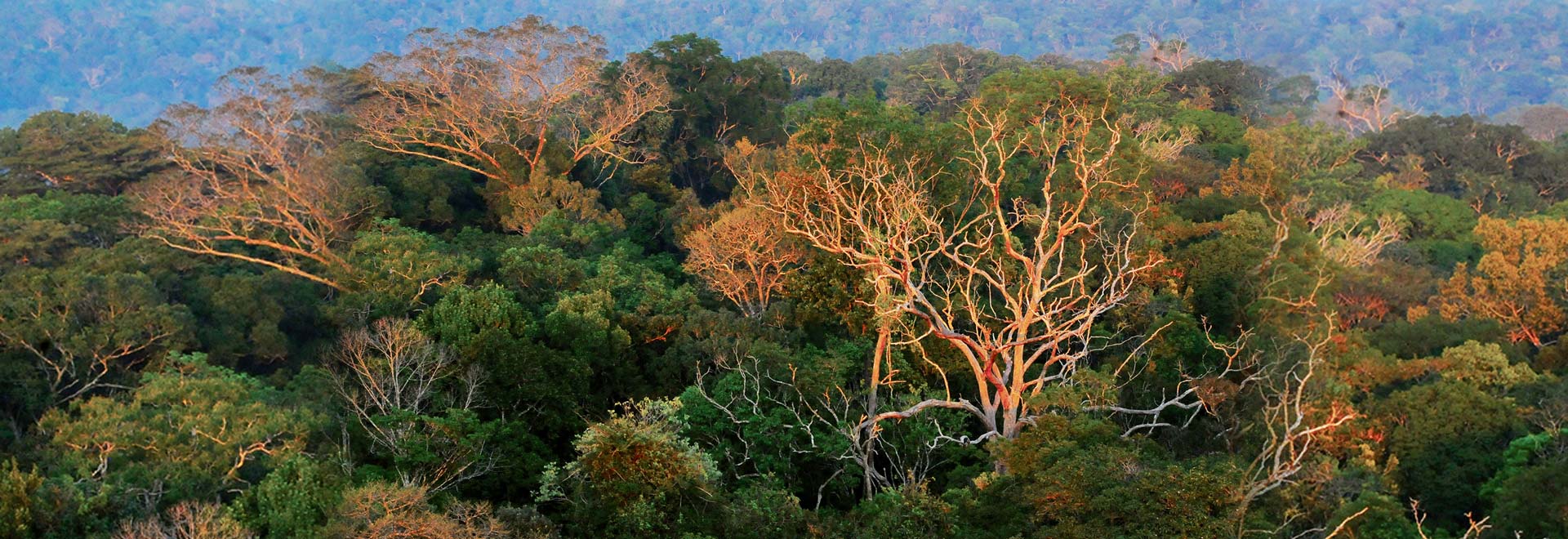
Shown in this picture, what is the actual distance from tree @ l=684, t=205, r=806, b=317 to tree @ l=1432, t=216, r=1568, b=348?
1792cm

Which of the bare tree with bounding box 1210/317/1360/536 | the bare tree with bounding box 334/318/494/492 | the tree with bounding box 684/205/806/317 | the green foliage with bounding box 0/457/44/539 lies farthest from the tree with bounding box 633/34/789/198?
the green foliage with bounding box 0/457/44/539

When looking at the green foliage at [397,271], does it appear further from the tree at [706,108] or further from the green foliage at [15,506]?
the tree at [706,108]

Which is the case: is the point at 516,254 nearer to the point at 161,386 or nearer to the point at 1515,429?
the point at 161,386

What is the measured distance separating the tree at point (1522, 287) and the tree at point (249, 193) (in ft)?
90.3

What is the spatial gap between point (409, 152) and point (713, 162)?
10197 mm

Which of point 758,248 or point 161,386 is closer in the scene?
point 161,386

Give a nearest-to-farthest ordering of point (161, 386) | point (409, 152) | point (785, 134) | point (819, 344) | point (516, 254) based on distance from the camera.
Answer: point (161, 386)
point (819, 344)
point (516, 254)
point (409, 152)
point (785, 134)

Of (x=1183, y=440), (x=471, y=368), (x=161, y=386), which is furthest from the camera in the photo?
(x=1183, y=440)

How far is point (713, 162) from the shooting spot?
3791 centimetres

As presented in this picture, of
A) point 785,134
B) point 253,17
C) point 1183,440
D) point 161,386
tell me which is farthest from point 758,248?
point 253,17

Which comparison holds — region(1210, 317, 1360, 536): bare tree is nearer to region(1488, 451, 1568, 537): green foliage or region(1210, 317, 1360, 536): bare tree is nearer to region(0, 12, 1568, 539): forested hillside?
region(0, 12, 1568, 539): forested hillside

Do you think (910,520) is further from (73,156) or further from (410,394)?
(73,156)

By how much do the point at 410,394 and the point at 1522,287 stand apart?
2727 centimetres

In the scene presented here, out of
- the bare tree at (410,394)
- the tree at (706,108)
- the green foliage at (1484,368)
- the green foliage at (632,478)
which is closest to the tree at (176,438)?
the bare tree at (410,394)
